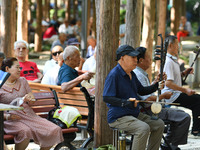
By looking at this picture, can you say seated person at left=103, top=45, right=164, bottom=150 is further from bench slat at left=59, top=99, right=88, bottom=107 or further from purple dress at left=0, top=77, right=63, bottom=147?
bench slat at left=59, top=99, right=88, bottom=107

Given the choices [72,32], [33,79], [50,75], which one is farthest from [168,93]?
[72,32]

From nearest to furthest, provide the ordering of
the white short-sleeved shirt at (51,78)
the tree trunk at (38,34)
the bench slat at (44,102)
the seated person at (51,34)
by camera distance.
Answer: the bench slat at (44,102) → the white short-sleeved shirt at (51,78) → the tree trunk at (38,34) → the seated person at (51,34)

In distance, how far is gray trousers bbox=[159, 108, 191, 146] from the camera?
609cm

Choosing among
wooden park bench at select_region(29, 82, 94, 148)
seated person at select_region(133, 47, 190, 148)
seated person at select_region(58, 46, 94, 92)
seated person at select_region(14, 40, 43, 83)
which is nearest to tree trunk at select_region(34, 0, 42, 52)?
seated person at select_region(14, 40, 43, 83)

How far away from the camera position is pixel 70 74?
655cm

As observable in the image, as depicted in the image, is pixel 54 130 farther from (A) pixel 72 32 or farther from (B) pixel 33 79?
(A) pixel 72 32

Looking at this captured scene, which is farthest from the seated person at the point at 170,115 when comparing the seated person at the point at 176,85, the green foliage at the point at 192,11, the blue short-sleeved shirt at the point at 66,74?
the green foliage at the point at 192,11

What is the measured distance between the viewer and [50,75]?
7.48 m

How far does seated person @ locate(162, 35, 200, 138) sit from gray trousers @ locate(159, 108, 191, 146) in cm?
58

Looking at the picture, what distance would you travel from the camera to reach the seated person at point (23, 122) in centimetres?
524

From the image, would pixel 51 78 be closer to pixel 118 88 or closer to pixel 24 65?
pixel 24 65

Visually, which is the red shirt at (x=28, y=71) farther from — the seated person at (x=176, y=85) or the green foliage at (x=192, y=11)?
the green foliage at (x=192, y=11)

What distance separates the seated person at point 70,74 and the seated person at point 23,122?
81 cm

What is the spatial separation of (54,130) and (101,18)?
1.59 meters
